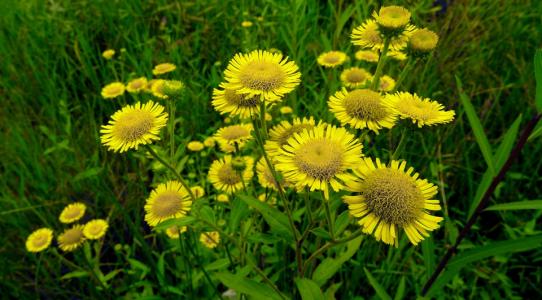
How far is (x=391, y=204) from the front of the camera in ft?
2.92

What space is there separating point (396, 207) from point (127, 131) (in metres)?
0.84

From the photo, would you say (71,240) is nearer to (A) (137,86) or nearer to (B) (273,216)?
(A) (137,86)

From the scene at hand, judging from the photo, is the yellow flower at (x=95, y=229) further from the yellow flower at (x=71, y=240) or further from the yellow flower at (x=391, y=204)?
the yellow flower at (x=391, y=204)

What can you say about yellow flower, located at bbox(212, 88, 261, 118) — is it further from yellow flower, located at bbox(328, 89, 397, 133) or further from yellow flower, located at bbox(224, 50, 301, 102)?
yellow flower, located at bbox(328, 89, 397, 133)

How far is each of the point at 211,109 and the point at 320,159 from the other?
1.59 meters

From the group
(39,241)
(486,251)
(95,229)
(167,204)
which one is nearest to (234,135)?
(167,204)

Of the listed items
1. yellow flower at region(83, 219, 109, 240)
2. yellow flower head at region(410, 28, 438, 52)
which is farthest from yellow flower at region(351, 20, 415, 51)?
yellow flower at region(83, 219, 109, 240)

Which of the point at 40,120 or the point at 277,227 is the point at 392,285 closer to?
the point at 277,227

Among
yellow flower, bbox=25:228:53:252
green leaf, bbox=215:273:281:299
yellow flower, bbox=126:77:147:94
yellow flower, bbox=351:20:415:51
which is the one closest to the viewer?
green leaf, bbox=215:273:281:299

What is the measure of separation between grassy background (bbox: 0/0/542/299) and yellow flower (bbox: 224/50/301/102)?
707 mm

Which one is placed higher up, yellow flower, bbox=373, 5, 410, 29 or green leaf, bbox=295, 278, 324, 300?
yellow flower, bbox=373, 5, 410, 29

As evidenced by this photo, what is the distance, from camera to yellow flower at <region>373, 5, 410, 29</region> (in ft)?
3.40

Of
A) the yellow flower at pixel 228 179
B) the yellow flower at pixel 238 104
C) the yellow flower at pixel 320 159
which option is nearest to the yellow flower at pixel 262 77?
the yellow flower at pixel 238 104

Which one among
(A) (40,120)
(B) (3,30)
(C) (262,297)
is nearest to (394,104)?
(C) (262,297)
